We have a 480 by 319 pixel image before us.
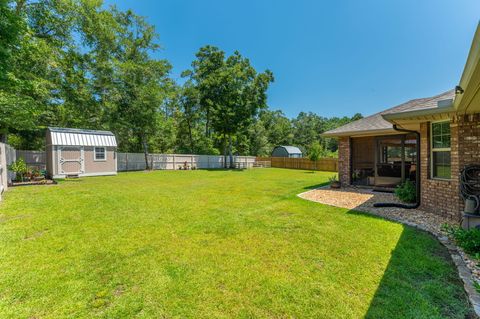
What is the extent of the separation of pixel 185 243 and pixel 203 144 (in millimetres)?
25202

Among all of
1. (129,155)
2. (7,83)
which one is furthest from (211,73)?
(7,83)

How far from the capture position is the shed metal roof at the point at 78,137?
41.6ft

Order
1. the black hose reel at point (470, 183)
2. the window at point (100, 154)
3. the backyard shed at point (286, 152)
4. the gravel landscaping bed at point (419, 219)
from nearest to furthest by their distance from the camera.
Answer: the gravel landscaping bed at point (419, 219) < the black hose reel at point (470, 183) < the window at point (100, 154) < the backyard shed at point (286, 152)

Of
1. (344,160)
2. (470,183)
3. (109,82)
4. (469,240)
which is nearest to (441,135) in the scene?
(470,183)

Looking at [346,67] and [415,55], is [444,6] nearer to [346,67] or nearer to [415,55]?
[415,55]

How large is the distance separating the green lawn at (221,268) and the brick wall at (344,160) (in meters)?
4.85

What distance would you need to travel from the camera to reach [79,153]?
13555 mm

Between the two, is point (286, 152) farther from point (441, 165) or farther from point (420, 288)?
point (420, 288)

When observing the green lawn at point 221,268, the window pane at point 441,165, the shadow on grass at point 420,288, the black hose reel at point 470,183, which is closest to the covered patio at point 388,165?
the window pane at point 441,165

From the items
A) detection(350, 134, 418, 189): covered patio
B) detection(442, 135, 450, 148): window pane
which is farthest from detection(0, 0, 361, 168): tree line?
detection(442, 135, 450, 148): window pane

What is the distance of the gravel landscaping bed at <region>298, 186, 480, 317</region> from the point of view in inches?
103

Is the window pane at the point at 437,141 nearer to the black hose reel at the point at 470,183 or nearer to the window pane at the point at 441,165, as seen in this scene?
the window pane at the point at 441,165

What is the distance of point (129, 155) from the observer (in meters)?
19.2

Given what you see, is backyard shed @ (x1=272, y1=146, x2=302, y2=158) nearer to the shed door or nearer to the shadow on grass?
the shed door
